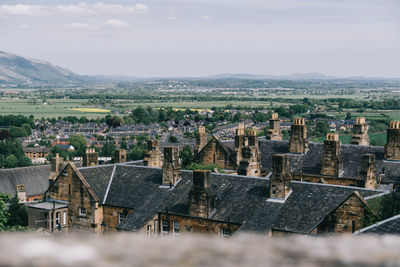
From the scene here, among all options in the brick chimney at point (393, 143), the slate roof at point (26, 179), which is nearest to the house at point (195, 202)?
the brick chimney at point (393, 143)

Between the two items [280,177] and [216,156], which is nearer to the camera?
[280,177]

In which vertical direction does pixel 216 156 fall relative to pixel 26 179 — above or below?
above

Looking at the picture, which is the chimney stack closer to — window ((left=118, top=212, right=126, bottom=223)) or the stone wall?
window ((left=118, top=212, right=126, bottom=223))

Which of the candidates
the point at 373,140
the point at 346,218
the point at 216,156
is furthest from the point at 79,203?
the point at 373,140

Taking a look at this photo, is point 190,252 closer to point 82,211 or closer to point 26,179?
point 82,211

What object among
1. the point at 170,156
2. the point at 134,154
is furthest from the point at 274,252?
the point at 134,154

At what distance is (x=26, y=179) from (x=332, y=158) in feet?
210

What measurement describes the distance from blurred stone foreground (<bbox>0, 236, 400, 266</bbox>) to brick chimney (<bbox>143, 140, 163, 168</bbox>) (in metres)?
A: 39.8

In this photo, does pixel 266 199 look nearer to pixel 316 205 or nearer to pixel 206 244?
pixel 316 205

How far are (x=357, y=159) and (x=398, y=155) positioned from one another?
11.2 feet

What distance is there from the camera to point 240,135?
49625mm

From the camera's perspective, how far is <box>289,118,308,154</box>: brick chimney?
47.7m

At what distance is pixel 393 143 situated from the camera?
4394 cm

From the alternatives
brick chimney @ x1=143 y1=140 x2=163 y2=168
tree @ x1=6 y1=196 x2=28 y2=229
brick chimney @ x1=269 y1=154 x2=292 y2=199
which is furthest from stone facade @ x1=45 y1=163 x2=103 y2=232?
brick chimney @ x1=269 y1=154 x2=292 y2=199
